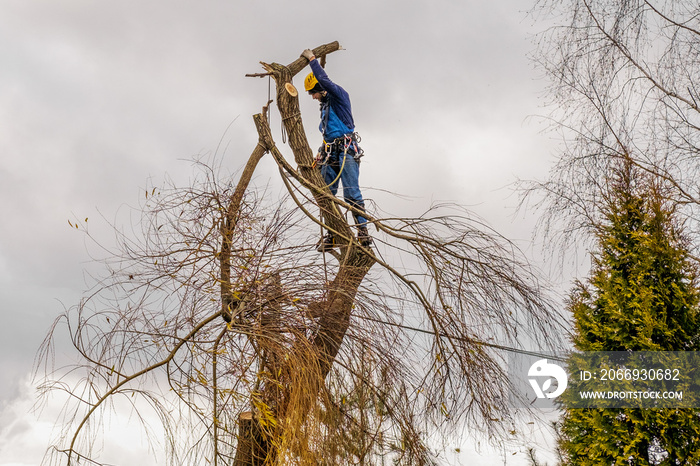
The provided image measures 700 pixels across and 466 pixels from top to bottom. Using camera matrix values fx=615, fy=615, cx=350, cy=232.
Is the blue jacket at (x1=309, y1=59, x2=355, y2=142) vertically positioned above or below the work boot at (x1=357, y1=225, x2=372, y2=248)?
above

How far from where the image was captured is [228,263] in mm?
3762

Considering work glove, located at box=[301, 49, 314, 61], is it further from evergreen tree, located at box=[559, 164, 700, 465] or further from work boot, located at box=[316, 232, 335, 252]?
evergreen tree, located at box=[559, 164, 700, 465]

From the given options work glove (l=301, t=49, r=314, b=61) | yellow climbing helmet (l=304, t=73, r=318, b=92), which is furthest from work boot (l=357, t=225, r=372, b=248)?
work glove (l=301, t=49, r=314, b=61)

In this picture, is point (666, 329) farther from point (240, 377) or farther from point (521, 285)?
point (240, 377)

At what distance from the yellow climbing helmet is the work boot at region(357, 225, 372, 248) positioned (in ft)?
3.84

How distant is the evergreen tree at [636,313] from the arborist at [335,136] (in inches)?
94.3

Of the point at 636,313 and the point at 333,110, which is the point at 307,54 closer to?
the point at 333,110

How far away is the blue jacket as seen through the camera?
14.8ft

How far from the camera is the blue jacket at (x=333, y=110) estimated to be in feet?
14.8

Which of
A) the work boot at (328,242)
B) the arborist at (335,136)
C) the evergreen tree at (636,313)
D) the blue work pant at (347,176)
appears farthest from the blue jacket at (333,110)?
the evergreen tree at (636,313)

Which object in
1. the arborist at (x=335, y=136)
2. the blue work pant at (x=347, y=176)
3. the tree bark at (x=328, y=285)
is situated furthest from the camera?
the arborist at (x=335, y=136)

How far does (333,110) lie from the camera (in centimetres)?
463

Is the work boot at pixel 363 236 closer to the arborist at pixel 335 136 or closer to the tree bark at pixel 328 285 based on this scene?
the tree bark at pixel 328 285

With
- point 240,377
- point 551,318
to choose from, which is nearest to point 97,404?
point 240,377
